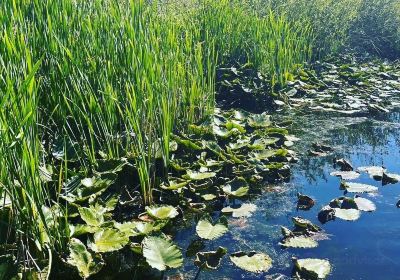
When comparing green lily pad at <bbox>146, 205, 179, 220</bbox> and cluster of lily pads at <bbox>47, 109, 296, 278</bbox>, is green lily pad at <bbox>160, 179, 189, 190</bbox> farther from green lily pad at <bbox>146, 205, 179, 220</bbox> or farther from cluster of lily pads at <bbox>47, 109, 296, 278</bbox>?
green lily pad at <bbox>146, 205, 179, 220</bbox>

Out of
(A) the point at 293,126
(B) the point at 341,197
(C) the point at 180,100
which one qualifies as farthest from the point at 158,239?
(A) the point at 293,126

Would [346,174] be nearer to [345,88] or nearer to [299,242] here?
[299,242]

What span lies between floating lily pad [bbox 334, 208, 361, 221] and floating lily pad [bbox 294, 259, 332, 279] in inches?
18.0

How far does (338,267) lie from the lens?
2.03 meters

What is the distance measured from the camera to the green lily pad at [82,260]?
174 cm

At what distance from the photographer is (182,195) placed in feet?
8.27

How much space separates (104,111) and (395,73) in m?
4.36

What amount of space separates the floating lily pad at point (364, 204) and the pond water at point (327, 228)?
28 mm

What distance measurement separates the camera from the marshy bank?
67.0 inches

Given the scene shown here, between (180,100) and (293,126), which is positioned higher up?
(180,100)

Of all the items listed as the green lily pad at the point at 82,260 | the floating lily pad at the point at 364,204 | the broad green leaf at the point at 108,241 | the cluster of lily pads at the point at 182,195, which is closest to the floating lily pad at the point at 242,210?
the cluster of lily pads at the point at 182,195

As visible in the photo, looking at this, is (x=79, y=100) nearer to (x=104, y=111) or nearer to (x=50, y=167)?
(x=104, y=111)

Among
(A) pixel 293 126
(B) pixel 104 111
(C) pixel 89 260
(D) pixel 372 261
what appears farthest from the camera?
(A) pixel 293 126

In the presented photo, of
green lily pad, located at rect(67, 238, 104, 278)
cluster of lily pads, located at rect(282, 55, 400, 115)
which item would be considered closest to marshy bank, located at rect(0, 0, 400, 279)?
green lily pad, located at rect(67, 238, 104, 278)
